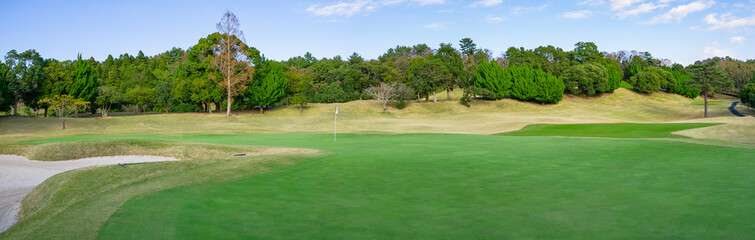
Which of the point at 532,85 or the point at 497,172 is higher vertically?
the point at 532,85

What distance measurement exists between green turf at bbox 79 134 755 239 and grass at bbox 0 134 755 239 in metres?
0.03

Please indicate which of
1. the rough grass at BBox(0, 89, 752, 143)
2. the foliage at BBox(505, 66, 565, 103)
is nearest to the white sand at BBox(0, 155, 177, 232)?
the rough grass at BBox(0, 89, 752, 143)

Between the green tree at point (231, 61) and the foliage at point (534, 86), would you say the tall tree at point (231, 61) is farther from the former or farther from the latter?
the foliage at point (534, 86)

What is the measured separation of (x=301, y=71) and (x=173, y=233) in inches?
3818

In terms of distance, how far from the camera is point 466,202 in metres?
9.16

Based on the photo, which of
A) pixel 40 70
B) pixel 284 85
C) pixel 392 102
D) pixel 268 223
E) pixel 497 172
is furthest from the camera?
pixel 392 102

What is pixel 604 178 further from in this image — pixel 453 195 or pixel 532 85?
pixel 532 85

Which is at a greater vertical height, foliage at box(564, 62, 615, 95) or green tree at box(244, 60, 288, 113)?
foliage at box(564, 62, 615, 95)

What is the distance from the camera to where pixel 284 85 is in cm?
6194

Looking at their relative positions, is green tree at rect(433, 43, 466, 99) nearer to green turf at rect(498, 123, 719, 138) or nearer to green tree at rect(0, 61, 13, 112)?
green turf at rect(498, 123, 719, 138)

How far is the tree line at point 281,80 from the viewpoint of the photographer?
175ft

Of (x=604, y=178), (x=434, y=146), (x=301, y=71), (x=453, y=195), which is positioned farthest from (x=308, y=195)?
(x=301, y=71)

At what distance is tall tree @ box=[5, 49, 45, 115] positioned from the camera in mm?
49562

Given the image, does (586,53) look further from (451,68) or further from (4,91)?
(4,91)
